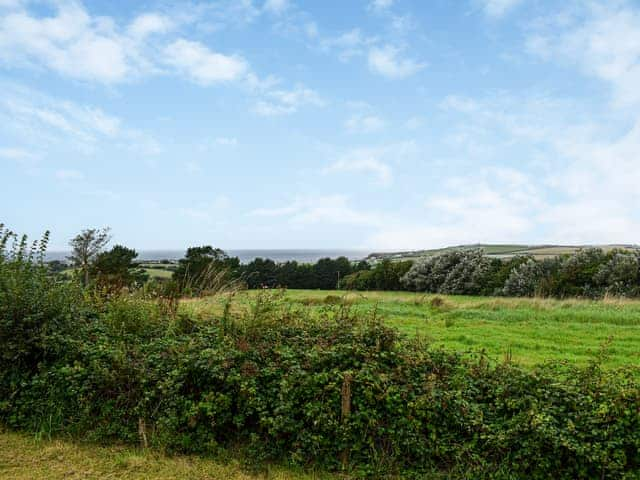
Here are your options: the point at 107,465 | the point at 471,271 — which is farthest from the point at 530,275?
the point at 107,465

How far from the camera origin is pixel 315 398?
4074 mm

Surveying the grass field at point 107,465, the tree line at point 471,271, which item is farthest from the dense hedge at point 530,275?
the grass field at point 107,465

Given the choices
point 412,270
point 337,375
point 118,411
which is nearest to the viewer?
point 337,375

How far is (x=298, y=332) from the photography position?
5.43 metres

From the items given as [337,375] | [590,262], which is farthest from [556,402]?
[590,262]

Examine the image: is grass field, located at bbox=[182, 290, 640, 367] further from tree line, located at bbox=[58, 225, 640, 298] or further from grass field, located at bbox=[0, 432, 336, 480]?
tree line, located at bbox=[58, 225, 640, 298]

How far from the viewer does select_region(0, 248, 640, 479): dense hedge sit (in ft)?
11.7

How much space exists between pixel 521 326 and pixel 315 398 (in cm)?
835

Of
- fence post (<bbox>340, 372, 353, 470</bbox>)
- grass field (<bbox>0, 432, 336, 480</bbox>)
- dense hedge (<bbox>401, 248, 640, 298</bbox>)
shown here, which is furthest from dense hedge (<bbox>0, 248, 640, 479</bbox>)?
dense hedge (<bbox>401, 248, 640, 298</bbox>)

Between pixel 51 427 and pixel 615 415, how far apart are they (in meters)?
5.26

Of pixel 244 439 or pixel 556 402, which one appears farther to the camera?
pixel 244 439

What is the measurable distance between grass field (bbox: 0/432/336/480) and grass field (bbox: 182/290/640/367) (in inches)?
87.6

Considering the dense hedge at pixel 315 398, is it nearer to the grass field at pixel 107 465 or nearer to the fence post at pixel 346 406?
the fence post at pixel 346 406

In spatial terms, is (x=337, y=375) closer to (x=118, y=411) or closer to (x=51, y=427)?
(x=118, y=411)
